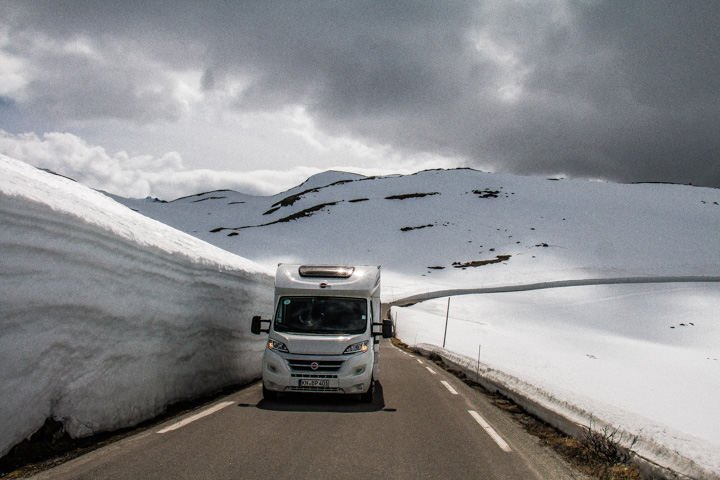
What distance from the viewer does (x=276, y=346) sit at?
8938 millimetres

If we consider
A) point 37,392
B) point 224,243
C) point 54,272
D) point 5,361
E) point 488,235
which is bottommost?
point 37,392

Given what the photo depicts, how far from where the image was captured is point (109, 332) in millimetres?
6320

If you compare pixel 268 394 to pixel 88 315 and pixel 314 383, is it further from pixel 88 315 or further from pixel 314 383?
pixel 88 315

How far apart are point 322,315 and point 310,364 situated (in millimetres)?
1107

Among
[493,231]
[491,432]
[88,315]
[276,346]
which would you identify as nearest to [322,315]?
[276,346]

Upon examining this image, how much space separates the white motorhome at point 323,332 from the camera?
866 centimetres

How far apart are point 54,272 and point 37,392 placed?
1.32 metres

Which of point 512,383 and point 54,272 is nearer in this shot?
point 54,272

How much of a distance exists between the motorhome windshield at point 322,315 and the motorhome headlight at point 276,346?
301 millimetres

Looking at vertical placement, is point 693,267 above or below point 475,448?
above

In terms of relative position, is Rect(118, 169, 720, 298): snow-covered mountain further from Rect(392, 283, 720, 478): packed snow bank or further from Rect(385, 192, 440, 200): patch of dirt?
Rect(392, 283, 720, 478): packed snow bank

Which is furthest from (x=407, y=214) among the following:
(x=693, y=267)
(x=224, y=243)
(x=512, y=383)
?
(x=512, y=383)

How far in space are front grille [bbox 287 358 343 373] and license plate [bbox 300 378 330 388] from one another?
17 centimetres

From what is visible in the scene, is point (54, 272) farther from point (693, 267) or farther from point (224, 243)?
point (224, 243)
